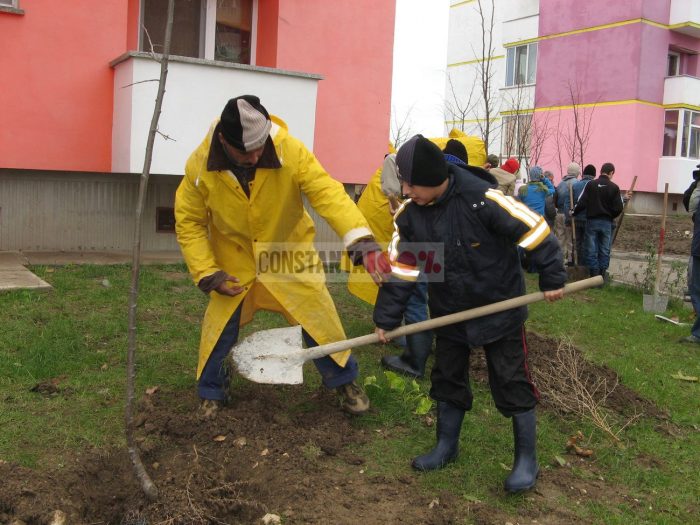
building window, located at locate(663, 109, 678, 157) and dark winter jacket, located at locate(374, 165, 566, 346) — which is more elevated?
building window, located at locate(663, 109, 678, 157)

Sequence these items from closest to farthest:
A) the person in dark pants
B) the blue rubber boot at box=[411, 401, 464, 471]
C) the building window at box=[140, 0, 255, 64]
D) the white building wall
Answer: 1. the blue rubber boot at box=[411, 401, 464, 471]
2. the person in dark pants
3. the building window at box=[140, 0, 255, 64]
4. the white building wall

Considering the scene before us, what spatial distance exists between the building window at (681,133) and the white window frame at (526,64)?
212 inches

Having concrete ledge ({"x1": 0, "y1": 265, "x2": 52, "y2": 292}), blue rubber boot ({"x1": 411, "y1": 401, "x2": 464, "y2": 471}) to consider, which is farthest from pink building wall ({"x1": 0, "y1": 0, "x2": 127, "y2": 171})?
blue rubber boot ({"x1": 411, "y1": 401, "x2": 464, "y2": 471})

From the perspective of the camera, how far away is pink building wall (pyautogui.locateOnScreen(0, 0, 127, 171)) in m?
8.33

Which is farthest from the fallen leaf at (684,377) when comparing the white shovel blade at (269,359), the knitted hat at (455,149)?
the white shovel blade at (269,359)

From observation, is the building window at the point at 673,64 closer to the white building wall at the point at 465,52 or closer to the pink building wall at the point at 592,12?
the pink building wall at the point at 592,12

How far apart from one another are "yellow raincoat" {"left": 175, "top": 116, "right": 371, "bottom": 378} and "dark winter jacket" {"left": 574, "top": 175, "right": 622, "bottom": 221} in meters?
6.79

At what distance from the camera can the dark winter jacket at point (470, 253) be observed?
3.27 metres

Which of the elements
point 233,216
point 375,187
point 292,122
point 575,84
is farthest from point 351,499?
point 575,84

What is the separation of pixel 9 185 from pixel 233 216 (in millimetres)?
5899

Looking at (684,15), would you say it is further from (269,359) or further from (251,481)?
(251,481)

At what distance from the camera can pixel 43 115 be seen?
857 centimetres

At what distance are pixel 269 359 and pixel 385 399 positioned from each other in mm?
1057

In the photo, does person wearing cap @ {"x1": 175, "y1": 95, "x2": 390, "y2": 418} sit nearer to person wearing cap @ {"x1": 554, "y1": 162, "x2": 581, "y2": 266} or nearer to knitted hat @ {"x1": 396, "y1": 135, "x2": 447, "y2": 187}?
knitted hat @ {"x1": 396, "y1": 135, "x2": 447, "y2": 187}
